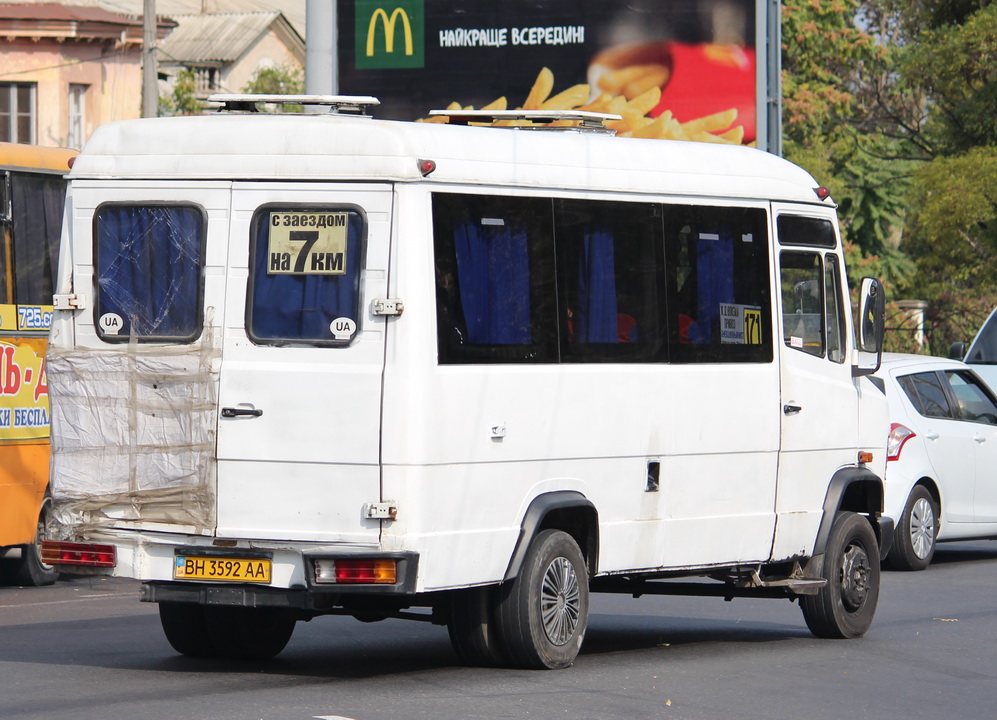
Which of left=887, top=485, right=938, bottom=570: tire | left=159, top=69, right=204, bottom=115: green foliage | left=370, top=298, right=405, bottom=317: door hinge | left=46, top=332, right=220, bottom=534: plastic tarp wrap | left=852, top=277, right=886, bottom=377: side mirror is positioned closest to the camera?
left=370, top=298, right=405, bottom=317: door hinge

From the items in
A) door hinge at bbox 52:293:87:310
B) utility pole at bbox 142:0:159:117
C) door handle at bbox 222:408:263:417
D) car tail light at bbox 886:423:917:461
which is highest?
utility pole at bbox 142:0:159:117

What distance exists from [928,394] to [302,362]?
29.2 feet

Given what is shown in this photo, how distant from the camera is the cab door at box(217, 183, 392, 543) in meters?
8.89

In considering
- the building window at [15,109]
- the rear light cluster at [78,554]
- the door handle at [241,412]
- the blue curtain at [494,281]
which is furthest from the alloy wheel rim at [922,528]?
the building window at [15,109]

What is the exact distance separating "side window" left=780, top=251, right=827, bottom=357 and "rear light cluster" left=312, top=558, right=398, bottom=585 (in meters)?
3.35

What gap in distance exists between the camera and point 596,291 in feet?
32.9

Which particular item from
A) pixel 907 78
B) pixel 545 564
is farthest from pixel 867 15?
pixel 545 564

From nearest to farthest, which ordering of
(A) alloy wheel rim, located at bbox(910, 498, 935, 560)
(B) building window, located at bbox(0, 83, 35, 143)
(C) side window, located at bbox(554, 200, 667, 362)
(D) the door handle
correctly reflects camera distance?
(D) the door handle < (C) side window, located at bbox(554, 200, 667, 362) < (A) alloy wheel rim, located at bbox(910, 498, 935, 560) < (B) building window, located at bbox(0, 83, 35, 143)

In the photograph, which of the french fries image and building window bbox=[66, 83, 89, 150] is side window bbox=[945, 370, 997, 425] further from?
building window bbox=[66, 83, 89, 150]

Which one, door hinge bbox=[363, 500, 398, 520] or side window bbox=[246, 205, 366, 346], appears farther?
side window bbox=[246, 205, 366, 346]

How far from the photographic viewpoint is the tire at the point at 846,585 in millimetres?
11445

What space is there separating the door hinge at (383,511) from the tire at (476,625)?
848mm

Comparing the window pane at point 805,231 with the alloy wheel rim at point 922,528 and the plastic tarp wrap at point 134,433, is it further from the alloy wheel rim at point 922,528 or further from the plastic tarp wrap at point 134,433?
the alloy wheel rim at point 922,528

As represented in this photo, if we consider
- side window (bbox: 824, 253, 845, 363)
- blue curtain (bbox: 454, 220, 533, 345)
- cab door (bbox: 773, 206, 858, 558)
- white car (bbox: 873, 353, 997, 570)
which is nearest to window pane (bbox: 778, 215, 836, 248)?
cab door (bbox: 773, 206, 858, 558)
